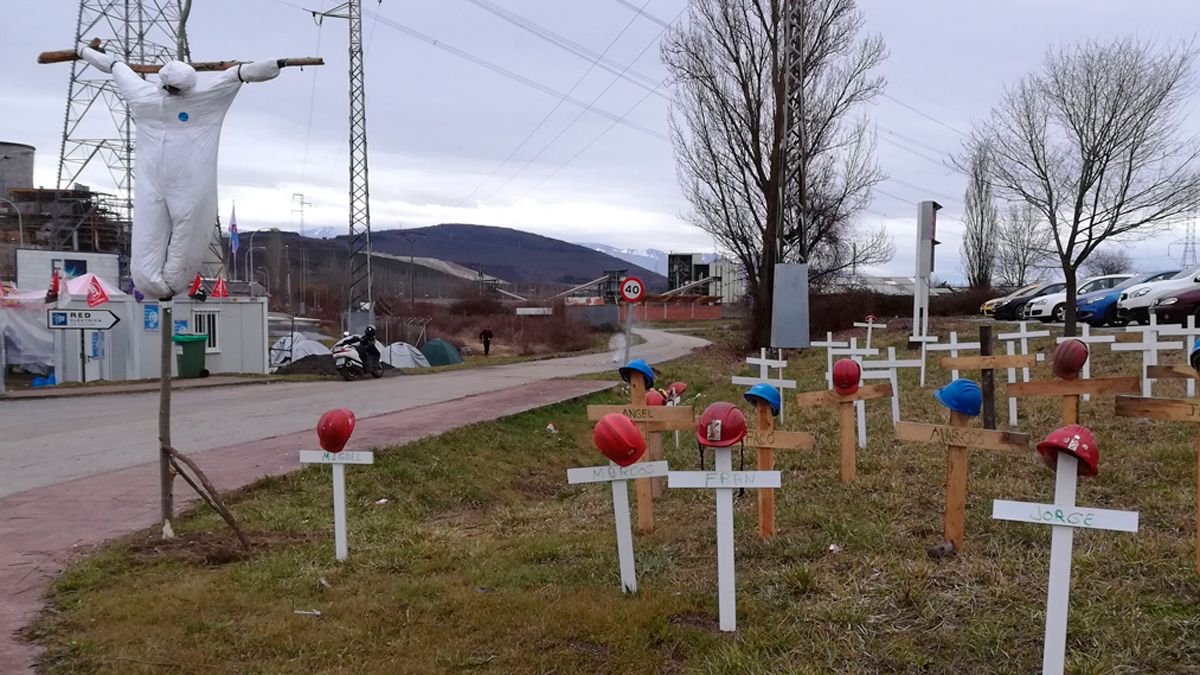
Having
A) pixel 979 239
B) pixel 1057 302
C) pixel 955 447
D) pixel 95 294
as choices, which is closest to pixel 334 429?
pixel 955 447

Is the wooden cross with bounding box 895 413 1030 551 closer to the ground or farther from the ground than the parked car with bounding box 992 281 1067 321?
closer to the ground

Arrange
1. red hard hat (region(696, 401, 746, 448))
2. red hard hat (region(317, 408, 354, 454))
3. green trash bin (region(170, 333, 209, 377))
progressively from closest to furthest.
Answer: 1. red hard hat (region(696, 401, 746, 448))
2. red hard hat (region(317, 408, 354, 454))
3. green trash bin (region(170, 333, 209, 377))

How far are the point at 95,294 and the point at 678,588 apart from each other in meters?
21.6

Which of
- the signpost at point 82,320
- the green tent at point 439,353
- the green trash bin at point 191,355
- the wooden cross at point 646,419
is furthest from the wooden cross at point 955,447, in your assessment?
the green tent at point 439,353

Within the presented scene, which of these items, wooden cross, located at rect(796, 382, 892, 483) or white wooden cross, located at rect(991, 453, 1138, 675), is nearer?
white wooden cross, located at rect(991, 453, 1138, 675)

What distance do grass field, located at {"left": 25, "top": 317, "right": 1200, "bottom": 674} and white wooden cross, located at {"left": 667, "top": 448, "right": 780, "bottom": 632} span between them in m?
0.15

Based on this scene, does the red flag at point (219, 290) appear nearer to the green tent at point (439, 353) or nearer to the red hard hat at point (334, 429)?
the green tent at point (439, 353)

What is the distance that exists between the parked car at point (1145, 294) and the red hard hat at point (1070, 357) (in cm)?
1521

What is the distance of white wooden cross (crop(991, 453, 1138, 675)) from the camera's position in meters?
3.53

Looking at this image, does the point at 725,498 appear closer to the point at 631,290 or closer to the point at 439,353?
the point at 631,290

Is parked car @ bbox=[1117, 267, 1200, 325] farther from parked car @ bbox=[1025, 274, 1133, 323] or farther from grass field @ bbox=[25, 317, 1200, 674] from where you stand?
grass field @ bbox=[25, 317, 1200, 674]

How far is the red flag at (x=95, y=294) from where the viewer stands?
22.4 m

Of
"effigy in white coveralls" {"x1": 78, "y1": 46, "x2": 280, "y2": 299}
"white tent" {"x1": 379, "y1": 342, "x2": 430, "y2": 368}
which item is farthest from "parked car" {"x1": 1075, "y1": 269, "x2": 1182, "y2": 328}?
"effigy in white coveralls" {"x1": 78, "y1": 46, "x2": 280, "y2": 299}

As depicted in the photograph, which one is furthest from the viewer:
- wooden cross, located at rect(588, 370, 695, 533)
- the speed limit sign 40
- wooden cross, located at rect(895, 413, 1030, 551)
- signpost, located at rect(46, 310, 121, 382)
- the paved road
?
signpost, located at rect(46, 310, 121, 382)
